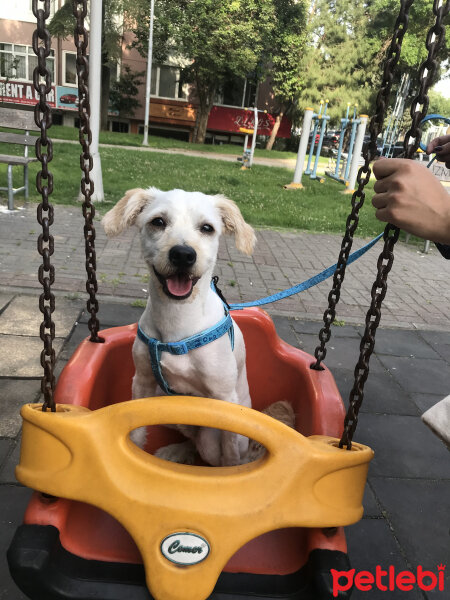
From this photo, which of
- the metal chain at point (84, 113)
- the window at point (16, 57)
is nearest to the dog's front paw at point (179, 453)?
the metal chain at point (84, 113)

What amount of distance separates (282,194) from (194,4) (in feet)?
54.4

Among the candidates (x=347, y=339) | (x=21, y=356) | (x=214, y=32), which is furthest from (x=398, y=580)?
(x=214, y=32)

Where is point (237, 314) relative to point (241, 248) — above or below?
below

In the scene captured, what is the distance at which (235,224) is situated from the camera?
2.21 m

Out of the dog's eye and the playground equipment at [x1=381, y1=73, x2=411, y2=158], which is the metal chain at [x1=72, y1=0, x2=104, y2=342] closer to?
the dog's eye

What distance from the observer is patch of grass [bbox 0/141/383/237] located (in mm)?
8281

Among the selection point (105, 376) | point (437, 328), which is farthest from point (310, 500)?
point (437, 328)

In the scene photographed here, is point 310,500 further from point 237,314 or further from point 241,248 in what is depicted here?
Answer: point 237,314

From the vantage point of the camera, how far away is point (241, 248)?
2.25 metres

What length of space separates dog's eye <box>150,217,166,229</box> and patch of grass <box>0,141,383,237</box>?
18.4 ft

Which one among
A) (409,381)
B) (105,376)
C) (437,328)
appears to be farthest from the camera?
(437,328)

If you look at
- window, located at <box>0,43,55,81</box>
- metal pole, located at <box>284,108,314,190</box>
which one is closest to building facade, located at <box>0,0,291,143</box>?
window, located at <box>0,43,55,81</box>

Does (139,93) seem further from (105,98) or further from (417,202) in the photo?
(417,202)

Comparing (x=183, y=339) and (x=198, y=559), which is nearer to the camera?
(x=198, y=559)
